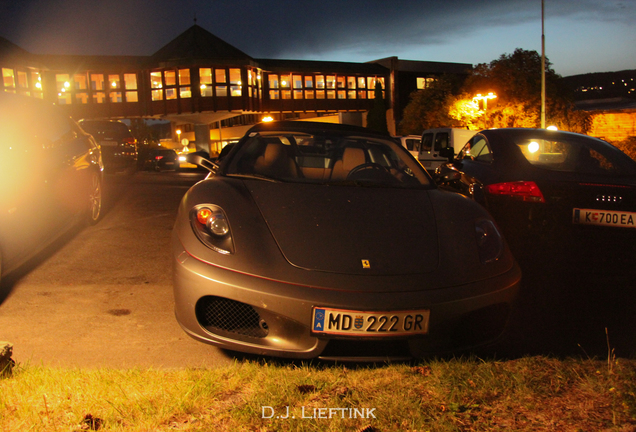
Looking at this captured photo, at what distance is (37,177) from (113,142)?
541 inches

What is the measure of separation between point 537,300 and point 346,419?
2.70m

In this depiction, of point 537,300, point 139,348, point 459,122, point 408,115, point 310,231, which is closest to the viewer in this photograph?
point 310,231

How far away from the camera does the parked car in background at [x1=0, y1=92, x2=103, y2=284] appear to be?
4398 mm

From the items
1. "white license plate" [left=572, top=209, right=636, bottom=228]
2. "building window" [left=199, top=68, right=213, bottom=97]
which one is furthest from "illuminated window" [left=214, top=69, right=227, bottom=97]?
"white license plate" [left=572, top=209, right=636, bottom=228]

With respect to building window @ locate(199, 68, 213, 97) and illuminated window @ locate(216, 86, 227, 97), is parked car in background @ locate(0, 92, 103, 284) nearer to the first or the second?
building window @ locate(199, 68, 213, 97)

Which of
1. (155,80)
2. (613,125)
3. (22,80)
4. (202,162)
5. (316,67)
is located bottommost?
(202,162)

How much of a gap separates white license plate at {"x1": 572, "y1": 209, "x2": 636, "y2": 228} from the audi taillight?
13.0 inches

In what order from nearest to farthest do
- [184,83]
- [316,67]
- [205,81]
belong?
[205,81] < [184,83] < [316,67]

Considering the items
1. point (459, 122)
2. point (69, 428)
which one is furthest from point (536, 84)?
point (69, 428)

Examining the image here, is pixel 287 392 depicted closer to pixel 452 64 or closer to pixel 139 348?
pixel 139 348

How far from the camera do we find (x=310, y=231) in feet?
10.4

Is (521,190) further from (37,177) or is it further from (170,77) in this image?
(170,77)

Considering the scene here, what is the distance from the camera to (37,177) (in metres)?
5.06

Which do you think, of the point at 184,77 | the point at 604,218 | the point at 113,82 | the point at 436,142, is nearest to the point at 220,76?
the point at 184,77
